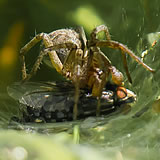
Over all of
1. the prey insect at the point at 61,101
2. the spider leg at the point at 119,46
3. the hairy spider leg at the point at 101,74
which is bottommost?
the prey insect at the point at 61,101

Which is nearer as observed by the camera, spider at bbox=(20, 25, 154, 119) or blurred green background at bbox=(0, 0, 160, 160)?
blurred green background at bbox=(0, 0, 160, 160)

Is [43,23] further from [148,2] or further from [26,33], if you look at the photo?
[148,2]

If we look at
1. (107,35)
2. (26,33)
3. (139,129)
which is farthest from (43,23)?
(139,129)

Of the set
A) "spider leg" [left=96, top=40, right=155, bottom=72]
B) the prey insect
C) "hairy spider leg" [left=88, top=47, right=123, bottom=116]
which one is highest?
"spider leg" [left=96, top=40, right=155, bottom=72]

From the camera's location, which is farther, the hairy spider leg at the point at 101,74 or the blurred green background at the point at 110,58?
the hairy spider leg at the point at 101,74

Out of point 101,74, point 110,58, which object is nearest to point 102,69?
point 101,74

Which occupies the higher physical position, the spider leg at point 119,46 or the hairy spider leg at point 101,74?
the spider leg at point 119,46

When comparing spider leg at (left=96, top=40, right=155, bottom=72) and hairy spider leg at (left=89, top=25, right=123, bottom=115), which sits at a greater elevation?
spider leg at (left=96, top=40, right=155, bottom=72)
